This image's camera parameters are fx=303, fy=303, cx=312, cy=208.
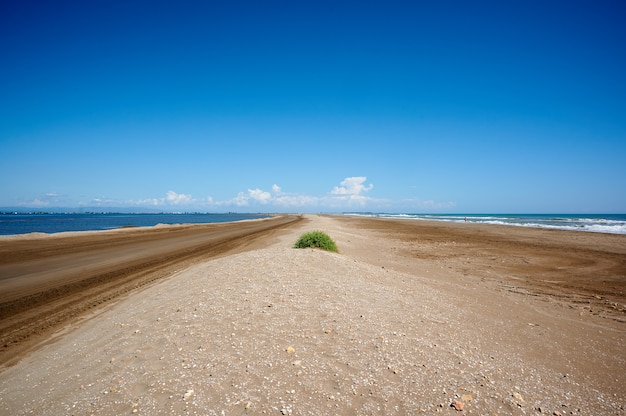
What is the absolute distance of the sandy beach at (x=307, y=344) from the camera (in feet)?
13.8

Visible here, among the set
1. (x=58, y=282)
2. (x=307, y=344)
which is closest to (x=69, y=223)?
(x=58, y=282)

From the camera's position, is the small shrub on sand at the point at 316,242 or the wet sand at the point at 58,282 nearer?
the wet sand at the point at 58,282

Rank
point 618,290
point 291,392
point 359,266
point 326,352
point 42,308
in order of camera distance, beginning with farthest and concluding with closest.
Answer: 1. point 359,266
2. point 618,290
3. point 42,308
4. point 326,352
5. point 291,392

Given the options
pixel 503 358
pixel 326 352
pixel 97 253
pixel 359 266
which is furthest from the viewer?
pixel 97 253

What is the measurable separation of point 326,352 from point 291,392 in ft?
3.75

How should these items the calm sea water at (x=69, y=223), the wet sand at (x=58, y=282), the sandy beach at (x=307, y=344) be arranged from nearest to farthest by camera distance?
the sandy beach at (x=307, y=344)
the wet sand at (x=58, y=282)
the calm sea water at (x=69, y=223)

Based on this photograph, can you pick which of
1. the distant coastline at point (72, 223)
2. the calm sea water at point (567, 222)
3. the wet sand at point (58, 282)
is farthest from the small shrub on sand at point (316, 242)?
the distant coastline at point (72, 223)

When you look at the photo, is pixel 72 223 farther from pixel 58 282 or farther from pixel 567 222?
pixel 567 222

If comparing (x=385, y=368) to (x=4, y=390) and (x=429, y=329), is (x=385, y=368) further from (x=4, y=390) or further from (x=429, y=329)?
(x=4, y=390)

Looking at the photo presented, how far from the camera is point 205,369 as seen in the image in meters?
4.69

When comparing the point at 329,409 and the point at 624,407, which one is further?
the point at 624,407

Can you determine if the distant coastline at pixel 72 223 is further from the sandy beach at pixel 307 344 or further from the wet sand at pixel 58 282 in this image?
the sandy beach at pixel 307 344

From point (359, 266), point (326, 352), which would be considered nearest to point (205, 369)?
point (326, 352)

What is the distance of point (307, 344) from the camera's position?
18.0 feet
